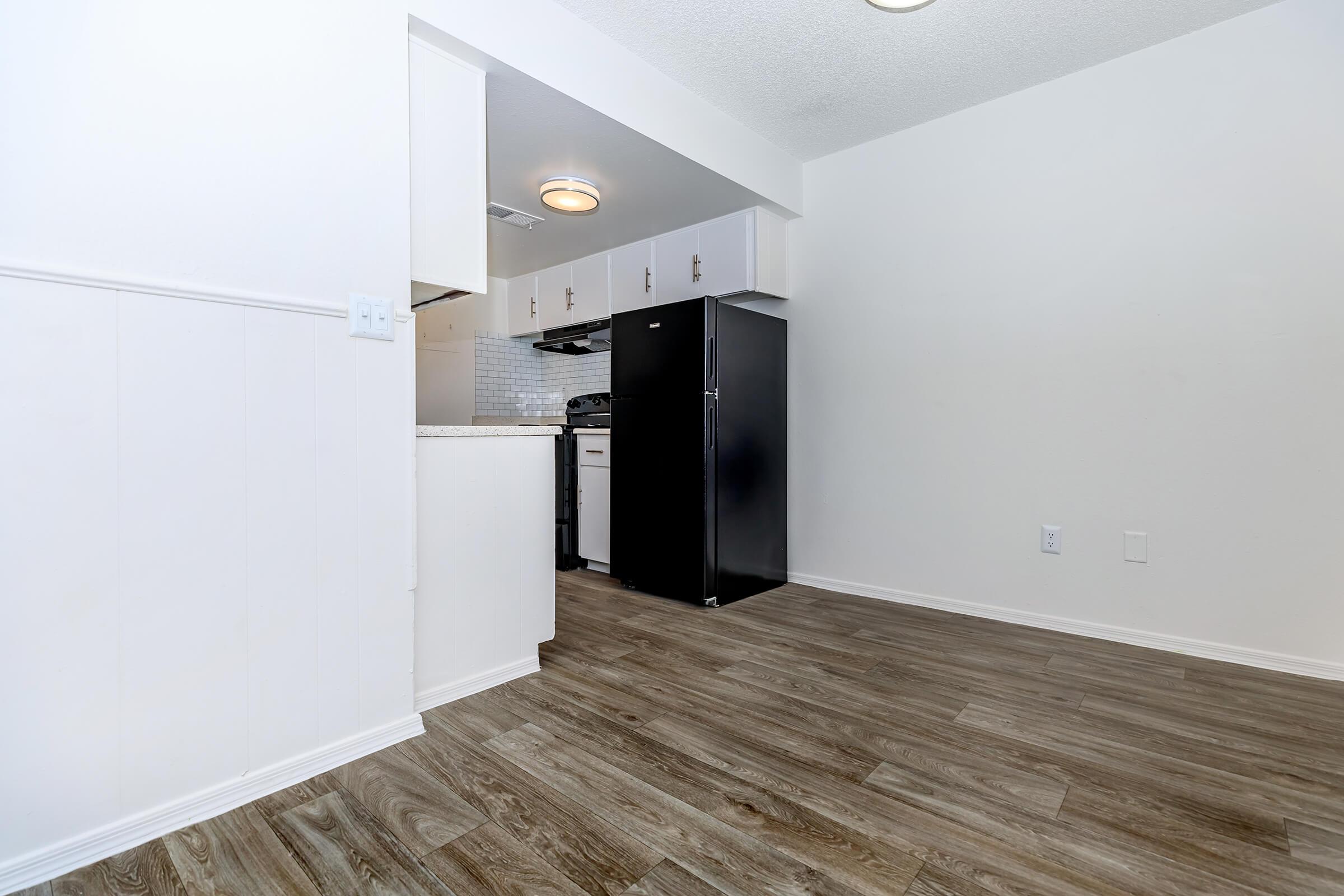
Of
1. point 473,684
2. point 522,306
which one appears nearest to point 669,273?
point 522,306

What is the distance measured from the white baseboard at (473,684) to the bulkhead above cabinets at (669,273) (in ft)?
7.17

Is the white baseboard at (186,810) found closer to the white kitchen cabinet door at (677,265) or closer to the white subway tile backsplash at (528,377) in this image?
the white kitchen cabinet door at (677,265)

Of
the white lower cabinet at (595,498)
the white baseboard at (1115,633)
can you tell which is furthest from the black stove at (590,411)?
the white baseboard at (1115,633)

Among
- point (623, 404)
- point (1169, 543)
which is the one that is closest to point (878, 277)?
point (623, 404)

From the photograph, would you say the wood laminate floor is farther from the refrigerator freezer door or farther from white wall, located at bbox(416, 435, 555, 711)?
the refrigerator freezer door

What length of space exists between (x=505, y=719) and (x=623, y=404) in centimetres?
193

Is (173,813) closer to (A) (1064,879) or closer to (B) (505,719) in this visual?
(B) (505,719)

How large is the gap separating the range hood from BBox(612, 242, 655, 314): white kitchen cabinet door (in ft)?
0.65

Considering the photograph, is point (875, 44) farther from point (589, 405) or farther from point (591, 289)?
point (589, 405)

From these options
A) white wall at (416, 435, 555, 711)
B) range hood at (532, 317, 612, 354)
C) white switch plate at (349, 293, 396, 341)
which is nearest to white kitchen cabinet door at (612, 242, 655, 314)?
range hood at (532, 317, 612, 354)

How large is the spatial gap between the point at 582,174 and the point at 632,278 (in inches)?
42.0

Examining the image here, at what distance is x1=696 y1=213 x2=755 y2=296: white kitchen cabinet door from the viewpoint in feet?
11.3

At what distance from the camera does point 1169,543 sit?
99.9 inches

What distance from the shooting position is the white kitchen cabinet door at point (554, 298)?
15.1 ft
